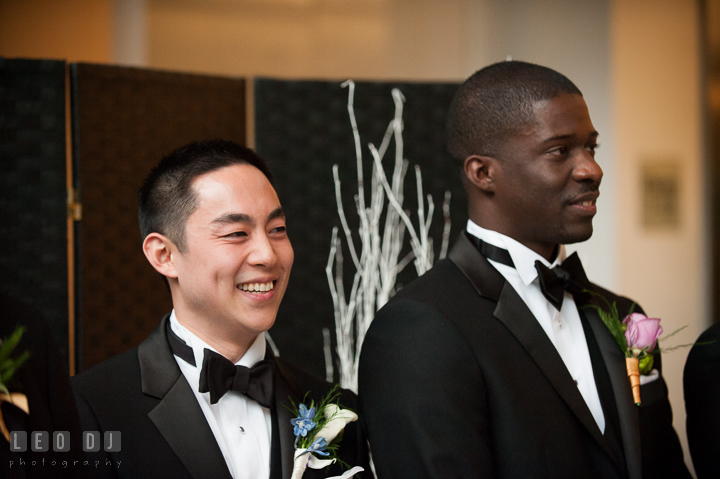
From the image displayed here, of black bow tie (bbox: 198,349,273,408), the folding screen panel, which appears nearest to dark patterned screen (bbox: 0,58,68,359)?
the folding screen panel

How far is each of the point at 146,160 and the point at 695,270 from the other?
358 cm

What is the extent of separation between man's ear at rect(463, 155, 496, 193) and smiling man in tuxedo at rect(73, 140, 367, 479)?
1.66ft

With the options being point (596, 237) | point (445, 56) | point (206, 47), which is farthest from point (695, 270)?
point (206, 47)

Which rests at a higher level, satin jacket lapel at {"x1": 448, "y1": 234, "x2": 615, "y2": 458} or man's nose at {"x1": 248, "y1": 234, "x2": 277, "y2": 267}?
man's nose at {"x1": 248, "y1": 234, "x2": 277, "y2": 267}

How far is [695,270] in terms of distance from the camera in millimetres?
4664

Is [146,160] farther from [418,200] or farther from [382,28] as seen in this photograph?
[382,28]

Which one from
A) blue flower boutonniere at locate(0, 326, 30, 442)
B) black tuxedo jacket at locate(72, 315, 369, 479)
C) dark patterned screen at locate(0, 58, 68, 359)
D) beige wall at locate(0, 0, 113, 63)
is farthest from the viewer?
beige wall at locate(0, 0, 113, 63)

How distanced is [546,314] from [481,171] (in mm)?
392

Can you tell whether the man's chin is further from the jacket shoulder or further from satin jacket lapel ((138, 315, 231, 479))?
the jacket shoulder

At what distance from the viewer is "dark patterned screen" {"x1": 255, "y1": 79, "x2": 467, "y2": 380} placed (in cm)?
306

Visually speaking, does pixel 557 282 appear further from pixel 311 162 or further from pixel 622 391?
pixel 311 162

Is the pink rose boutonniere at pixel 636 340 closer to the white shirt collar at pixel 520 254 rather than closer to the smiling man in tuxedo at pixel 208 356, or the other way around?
the white shirt collar at pixel 520 254

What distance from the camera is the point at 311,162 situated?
3104mm

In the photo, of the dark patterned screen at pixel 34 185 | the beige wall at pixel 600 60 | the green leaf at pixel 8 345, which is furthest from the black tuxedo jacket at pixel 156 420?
the beige wall at pixel 600 60
